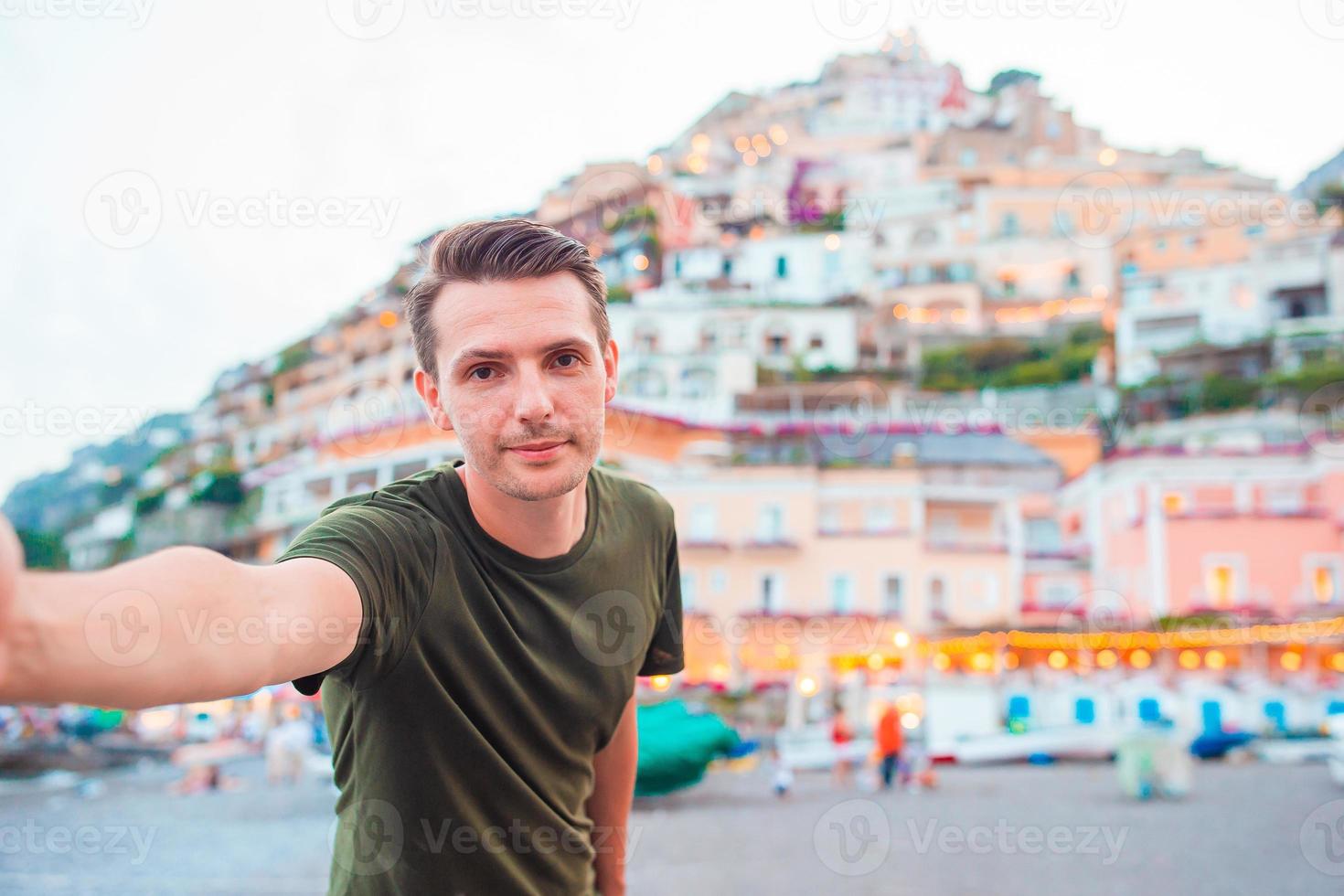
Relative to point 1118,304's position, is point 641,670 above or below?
below

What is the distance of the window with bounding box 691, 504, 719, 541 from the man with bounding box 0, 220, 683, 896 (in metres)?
23.3

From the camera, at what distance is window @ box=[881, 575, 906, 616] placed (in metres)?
24.7

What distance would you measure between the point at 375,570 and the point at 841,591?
24.6 m

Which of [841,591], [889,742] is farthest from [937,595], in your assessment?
[889,742]

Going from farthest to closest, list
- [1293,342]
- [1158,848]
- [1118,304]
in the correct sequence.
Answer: [1118,304] → [1293,342] → [1158,848]

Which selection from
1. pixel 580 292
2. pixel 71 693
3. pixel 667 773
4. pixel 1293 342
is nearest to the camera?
pixel 71 693

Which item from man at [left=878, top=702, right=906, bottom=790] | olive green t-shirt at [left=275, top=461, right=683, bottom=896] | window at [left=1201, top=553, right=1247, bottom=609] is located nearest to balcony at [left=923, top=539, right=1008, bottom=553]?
window at [left=1201, top=553, right=1247, bottom=609]

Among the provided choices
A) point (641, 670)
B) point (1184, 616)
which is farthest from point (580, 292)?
point (1184, 616)

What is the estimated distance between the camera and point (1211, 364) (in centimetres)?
3316

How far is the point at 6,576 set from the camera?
74 cm

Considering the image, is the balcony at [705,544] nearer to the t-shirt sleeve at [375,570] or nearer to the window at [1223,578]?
the window at [1223,578]

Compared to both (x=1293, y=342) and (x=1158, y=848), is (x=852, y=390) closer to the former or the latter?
(x=1293, y=342)

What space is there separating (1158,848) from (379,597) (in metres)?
9.17

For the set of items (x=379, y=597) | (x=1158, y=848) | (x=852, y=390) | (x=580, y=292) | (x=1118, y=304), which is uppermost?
(x=1118, y=304)
